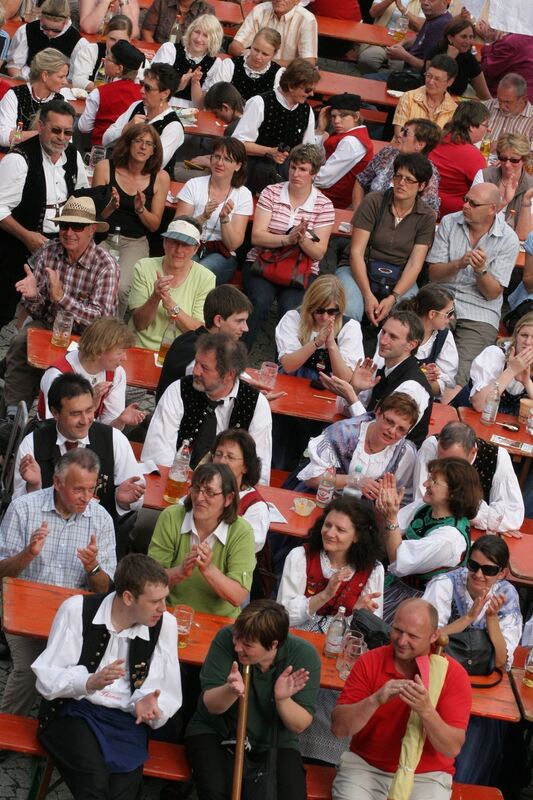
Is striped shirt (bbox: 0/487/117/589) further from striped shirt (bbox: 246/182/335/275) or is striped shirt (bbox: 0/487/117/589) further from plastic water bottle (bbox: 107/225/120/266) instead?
striped shirt (bbox: 246/182/335/275)

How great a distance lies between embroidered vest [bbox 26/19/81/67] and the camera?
11.7 metres

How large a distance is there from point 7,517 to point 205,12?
686 centimetres

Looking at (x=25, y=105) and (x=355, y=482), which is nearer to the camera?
(x=355, y=482)

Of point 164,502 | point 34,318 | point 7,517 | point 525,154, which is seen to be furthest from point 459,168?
point 7,517

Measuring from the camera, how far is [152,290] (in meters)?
8.98

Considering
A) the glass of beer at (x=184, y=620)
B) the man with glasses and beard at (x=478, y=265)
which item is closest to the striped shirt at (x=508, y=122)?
the man with glasses and beard at (x=478, y=265)

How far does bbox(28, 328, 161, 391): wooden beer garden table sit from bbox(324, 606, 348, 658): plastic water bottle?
2.19 m

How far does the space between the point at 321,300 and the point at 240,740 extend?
11.1 ft

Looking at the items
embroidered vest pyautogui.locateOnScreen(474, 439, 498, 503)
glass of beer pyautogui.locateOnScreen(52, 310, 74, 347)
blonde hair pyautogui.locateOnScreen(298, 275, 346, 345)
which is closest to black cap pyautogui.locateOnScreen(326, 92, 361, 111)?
blonde hair pyautogui.locateOnScreen(298, 275, 346, 345)

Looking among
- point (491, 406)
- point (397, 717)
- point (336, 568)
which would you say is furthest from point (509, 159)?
point (397, 717)

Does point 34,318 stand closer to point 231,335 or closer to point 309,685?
point 231,335

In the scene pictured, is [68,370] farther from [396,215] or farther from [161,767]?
[396,215]

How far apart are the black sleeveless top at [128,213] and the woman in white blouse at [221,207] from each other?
0.69ft

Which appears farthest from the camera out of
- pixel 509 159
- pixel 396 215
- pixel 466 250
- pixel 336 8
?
pixel 336 8
